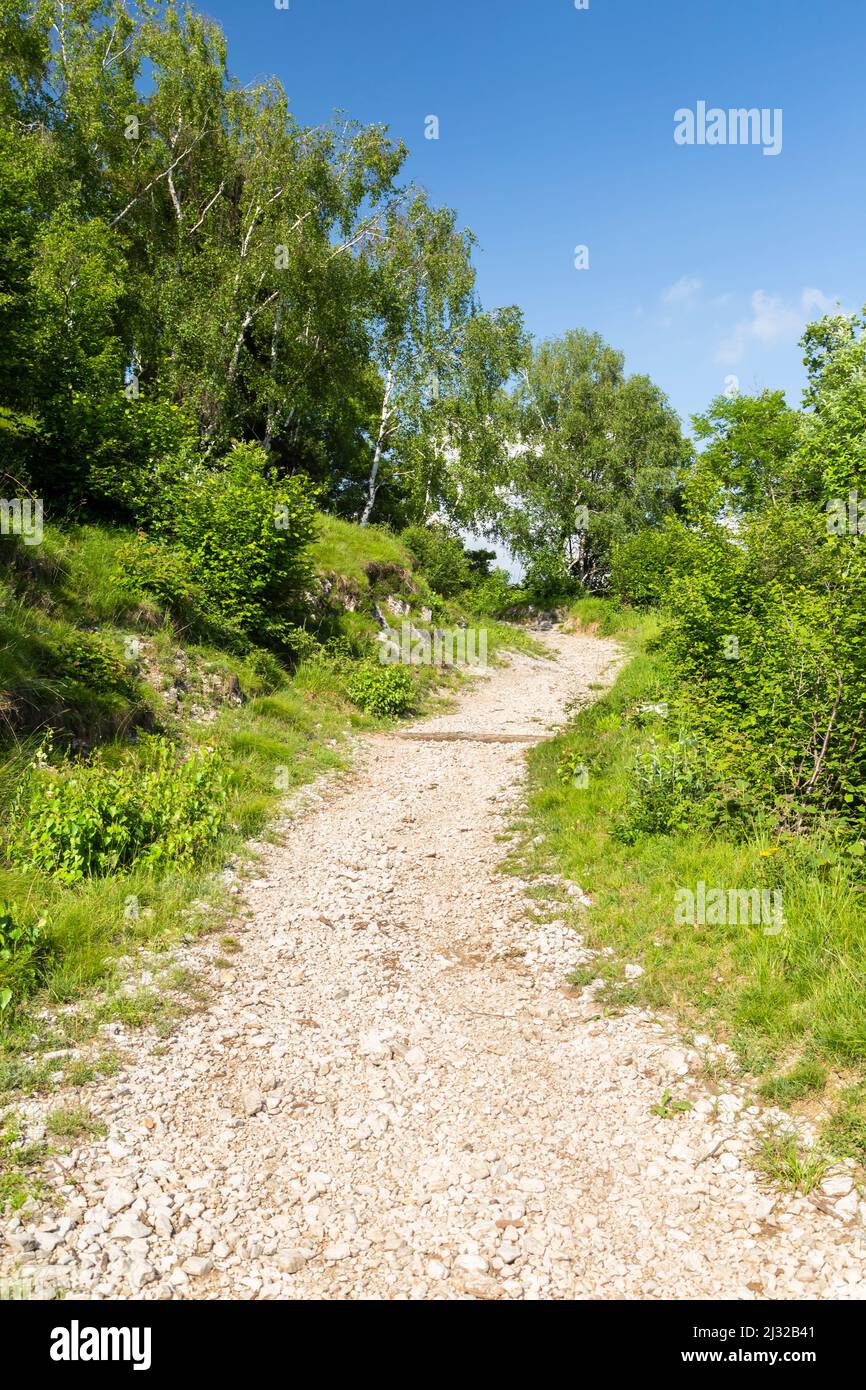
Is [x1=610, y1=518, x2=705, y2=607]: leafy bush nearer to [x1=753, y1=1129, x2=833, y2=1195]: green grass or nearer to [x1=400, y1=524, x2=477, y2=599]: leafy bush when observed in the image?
[x1=400, y1=524, x2=477, y2=599]: leafy bush

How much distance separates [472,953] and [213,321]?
25793 millimetres

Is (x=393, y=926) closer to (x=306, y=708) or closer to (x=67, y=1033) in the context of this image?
(x=67, y=1033)

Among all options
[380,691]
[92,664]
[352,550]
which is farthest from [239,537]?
[352,550]

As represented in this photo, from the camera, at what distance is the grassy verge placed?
16.6ft

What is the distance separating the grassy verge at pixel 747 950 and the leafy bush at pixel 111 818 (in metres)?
4.77

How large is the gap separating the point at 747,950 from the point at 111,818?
7.17 m

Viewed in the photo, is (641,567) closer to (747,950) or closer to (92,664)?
(92,664)

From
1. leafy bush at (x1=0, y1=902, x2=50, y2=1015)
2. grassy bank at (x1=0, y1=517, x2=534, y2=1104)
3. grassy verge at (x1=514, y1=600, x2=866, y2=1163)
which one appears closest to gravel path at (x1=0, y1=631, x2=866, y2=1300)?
grassy verge at (x1=514, y1=600, x2=866, y2=1163)

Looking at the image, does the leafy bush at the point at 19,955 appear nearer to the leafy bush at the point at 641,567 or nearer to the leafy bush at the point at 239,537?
the leafy bush at the point at 239,537

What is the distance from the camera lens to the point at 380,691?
18875mm

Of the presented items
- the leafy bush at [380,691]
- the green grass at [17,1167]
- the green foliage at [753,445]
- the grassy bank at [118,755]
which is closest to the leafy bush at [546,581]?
the green foliage at [753,445]

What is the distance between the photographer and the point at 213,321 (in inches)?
993

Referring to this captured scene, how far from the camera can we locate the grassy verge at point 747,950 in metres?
5.07

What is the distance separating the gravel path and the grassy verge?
0.43m
